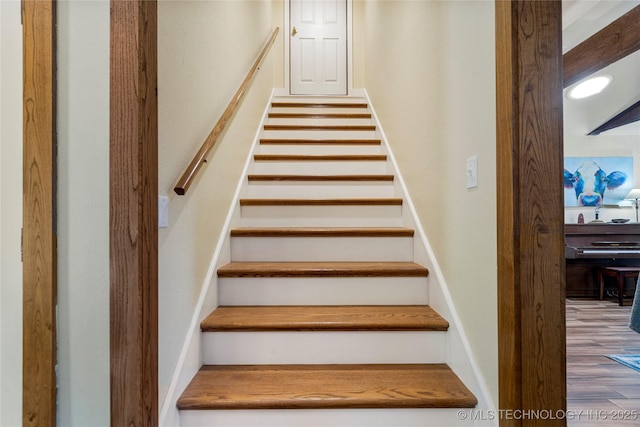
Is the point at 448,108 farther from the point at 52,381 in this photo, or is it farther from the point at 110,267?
the point at 52,381

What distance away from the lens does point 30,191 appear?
3.25ft

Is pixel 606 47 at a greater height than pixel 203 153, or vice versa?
pixel 606 47

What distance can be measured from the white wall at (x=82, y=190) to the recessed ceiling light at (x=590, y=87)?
5.41 m

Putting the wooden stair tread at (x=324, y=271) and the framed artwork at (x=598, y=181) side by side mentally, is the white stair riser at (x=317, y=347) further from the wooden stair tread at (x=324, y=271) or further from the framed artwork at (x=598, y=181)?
the framed artwork at (x=598, y=181)

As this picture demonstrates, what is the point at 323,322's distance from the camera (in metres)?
1.48

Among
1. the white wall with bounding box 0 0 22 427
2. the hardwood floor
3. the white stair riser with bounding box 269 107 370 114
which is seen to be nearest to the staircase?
the white wall with bounding box 0 0 22 427

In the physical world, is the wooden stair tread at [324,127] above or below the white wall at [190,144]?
above

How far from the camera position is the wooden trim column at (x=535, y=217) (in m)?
1.01

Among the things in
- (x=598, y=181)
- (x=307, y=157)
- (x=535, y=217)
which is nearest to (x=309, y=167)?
(x=307, y=157)

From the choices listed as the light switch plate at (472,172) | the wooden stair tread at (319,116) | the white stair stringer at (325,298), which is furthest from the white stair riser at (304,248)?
the wooden stair tread at (319,116)

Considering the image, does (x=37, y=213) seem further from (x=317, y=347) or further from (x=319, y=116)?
(x=319, y=116)

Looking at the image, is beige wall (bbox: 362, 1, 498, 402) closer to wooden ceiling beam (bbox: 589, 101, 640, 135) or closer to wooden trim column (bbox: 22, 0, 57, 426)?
wooden trim column (bbox: 22, 0, 57, 426)

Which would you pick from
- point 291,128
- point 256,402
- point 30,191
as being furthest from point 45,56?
point 291,128

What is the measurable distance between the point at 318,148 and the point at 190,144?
1658 mm
